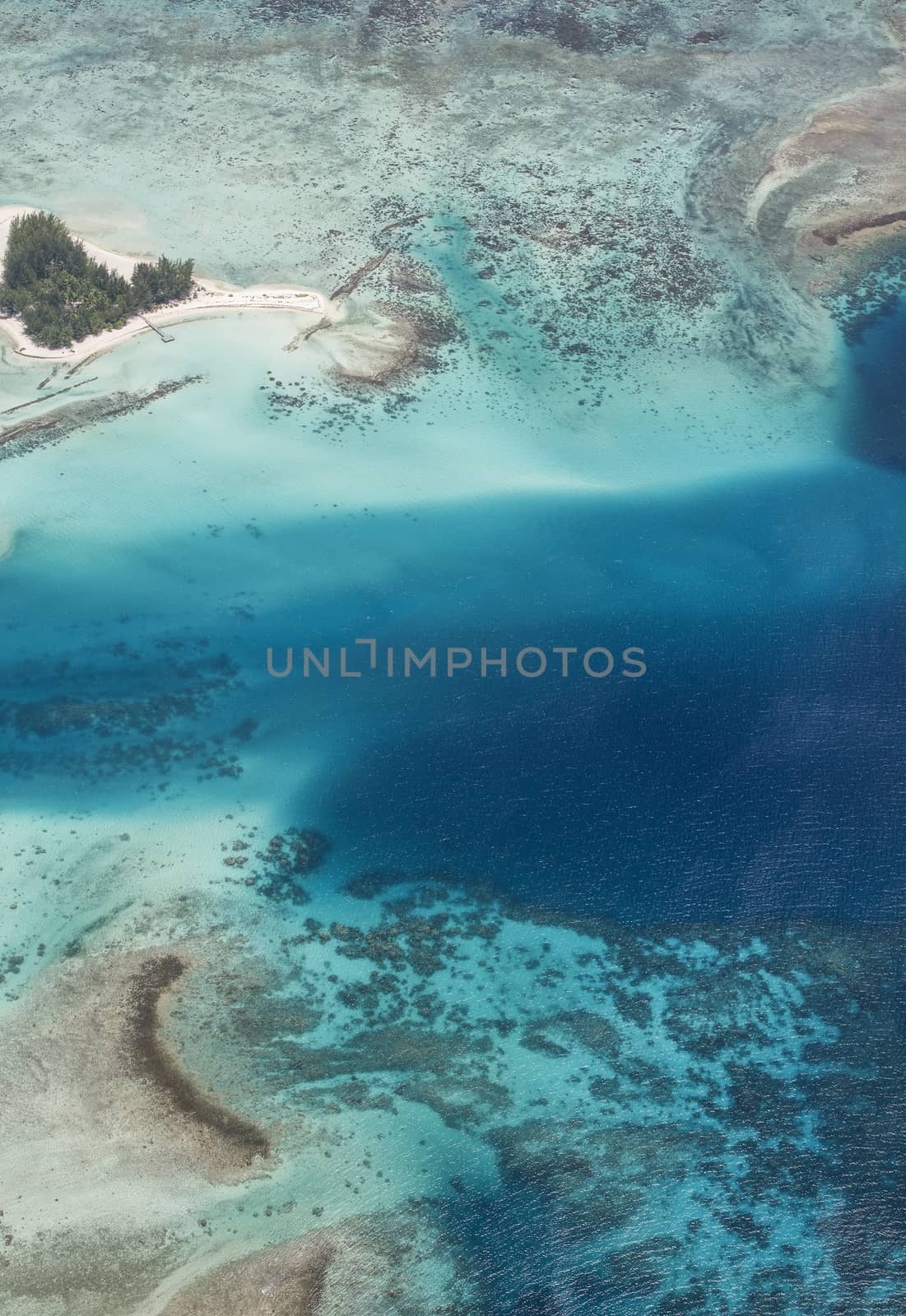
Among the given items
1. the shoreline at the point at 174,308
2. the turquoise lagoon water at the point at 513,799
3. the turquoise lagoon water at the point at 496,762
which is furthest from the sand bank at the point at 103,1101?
the shoreline at the point at 174,308

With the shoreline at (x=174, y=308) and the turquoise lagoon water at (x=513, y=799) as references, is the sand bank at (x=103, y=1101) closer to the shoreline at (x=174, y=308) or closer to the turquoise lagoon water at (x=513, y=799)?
the turquoise lagoon water at (x=513, y=799)

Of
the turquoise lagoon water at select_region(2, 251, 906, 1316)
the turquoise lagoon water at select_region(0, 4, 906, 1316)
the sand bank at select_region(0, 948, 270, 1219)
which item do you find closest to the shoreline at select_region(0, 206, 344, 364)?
the turquoise lagoon water at select_region(0, 4, 906, 1316)

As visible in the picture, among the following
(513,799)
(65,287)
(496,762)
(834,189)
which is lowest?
(513,799)

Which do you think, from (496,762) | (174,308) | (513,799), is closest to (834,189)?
(174,308)

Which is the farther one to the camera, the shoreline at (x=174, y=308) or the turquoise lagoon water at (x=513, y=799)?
the shoreline at (x=174, y=308)

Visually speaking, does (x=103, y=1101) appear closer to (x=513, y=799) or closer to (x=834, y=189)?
(x=513, y=799)

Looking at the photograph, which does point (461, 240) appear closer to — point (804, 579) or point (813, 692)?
point (804, 579)

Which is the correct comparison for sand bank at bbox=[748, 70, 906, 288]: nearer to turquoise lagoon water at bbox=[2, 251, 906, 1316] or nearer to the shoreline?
turquoise lagoon water at bbox=[2, 251, 906, 1316]
